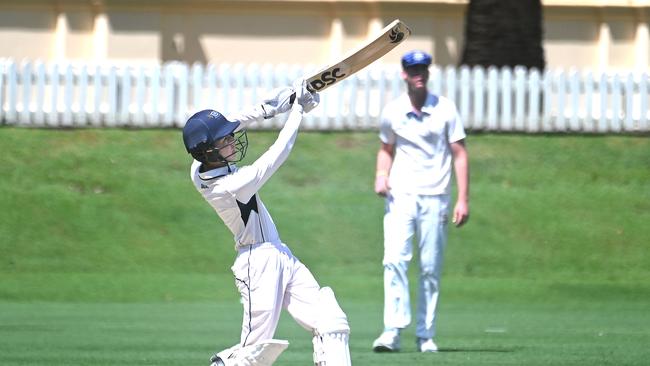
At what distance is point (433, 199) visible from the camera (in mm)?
10742

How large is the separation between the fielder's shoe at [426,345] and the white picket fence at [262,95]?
1167cm

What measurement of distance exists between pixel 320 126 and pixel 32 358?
12.6 m

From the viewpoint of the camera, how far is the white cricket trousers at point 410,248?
10703 millimetres

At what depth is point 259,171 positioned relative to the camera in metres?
7.29

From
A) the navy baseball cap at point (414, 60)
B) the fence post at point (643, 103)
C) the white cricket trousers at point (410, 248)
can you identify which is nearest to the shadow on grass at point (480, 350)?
the white cricket trousers at point (410, 248)

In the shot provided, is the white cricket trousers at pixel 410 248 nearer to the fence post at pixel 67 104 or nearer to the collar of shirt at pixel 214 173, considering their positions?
the collar of shirt at pixel 214 173

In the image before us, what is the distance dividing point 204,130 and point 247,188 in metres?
0.37

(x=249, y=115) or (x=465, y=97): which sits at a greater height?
(x=465, y=97)

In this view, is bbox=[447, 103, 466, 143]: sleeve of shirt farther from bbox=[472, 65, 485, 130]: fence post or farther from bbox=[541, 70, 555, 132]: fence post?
bbox=[541, 70, 555, 132]: fence post

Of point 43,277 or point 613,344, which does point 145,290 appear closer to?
point 43,277

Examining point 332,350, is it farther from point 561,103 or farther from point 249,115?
point 561,103

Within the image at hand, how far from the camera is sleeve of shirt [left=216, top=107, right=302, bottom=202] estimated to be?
23.9ft

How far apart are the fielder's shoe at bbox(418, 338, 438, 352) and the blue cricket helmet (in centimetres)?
359

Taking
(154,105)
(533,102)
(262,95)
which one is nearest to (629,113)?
(533,102)
